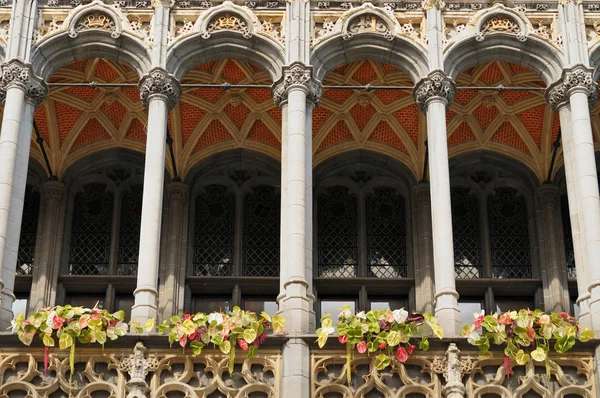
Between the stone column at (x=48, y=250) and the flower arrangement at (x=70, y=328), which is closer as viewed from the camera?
the flower arrangement at (x=70, y=328)

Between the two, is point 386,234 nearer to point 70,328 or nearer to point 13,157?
point 13,157

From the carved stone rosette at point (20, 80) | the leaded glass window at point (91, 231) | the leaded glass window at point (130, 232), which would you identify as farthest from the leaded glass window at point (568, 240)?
the carved stone rosette at point (20, 80)

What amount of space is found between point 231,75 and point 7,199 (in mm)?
6015

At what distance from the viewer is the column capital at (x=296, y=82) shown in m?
21.7

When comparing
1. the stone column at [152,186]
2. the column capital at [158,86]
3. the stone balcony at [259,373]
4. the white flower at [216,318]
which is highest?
the column capital at [158,86]

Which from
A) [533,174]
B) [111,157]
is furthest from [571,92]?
[111,157]

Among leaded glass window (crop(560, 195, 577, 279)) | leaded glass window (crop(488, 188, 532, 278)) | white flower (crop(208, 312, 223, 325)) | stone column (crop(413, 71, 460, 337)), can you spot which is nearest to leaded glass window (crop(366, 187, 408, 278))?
leaded glass window (crop(488, 188, 532, 278))

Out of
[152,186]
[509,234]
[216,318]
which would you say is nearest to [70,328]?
[216,318]

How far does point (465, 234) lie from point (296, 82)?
5.99 m

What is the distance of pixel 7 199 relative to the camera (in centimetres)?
2034

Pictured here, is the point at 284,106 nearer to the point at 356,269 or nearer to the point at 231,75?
the point at 231,75

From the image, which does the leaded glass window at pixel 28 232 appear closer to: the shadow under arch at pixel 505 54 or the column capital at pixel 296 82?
the column capital at pixel 296 82

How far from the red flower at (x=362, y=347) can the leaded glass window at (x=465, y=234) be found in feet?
21.0

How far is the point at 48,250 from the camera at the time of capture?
24516 millimetres
